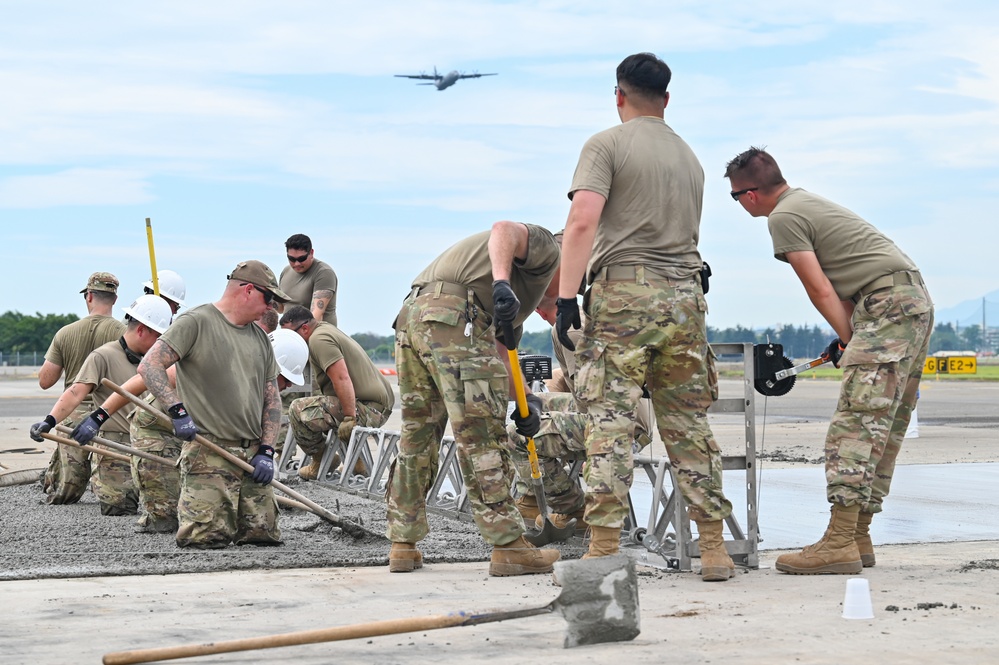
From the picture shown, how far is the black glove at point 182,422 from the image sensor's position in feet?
23.6

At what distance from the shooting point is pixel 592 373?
19.2 feet

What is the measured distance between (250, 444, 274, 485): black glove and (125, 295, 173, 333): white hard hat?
190 cm

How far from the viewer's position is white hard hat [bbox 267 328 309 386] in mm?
10484

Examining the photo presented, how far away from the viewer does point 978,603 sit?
5.14 meters

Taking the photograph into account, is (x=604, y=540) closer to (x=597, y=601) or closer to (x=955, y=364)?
(x=597, y=601)

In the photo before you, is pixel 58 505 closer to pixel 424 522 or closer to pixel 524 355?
pixel 524 355

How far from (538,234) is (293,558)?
2.18m

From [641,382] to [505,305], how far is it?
71 centimetres

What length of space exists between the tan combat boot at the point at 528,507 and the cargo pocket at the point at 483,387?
51.3 inches

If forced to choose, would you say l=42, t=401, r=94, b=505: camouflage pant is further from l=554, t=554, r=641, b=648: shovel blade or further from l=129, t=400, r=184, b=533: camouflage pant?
l=554, t=554, r=641, b=648: shovel blade

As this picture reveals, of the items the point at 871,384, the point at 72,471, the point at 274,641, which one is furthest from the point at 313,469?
the point at 274,641

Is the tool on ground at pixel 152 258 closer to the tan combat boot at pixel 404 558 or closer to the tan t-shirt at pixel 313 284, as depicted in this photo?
the tan t-shirt at pixel 313 284

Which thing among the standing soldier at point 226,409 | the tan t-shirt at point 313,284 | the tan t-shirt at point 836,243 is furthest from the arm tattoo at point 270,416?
the tan t-shirt at point 313,284

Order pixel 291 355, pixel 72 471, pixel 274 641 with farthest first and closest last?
1. pixel 291 355
2. pixel 72 471
3. pixel 274 641
